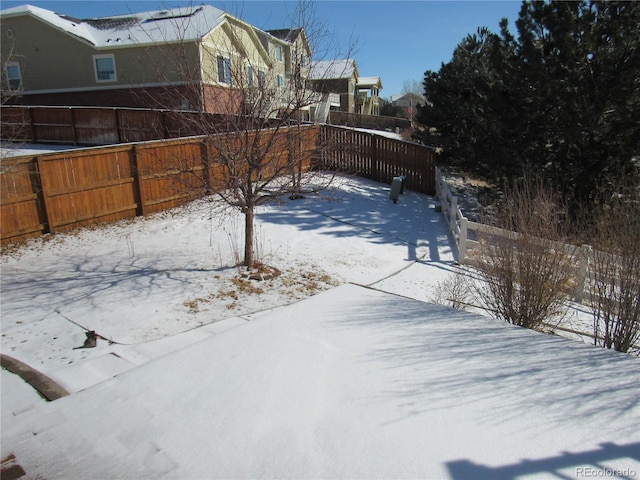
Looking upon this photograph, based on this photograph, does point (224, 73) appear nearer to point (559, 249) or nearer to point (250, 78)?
point (250, 78)

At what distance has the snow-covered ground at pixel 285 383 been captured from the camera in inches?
125

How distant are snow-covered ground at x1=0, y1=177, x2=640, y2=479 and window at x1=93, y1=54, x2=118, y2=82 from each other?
21324 mm

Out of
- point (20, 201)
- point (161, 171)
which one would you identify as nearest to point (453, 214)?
point (161, 171)

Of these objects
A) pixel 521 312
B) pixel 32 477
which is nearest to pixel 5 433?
pixel 32 477

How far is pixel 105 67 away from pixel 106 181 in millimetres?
19578

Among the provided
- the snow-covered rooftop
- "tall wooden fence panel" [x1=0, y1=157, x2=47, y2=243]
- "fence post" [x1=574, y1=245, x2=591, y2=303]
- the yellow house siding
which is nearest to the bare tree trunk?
"tall wooden fence panel" [x1=0, y1=157, x2=47, y2=243]

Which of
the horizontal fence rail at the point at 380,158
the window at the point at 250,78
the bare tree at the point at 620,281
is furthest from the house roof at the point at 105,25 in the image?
the bare tree at the point at 620,281

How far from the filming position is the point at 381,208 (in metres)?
13.7

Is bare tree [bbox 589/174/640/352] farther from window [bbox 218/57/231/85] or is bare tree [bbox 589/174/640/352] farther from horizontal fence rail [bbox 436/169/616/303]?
window [bbox 218/57/231/85]

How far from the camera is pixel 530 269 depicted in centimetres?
601

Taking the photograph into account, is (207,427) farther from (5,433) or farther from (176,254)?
(176,254)

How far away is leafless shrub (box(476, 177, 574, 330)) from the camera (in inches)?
237

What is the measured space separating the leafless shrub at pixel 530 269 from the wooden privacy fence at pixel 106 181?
3.76 meters

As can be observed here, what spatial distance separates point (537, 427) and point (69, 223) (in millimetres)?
9361
